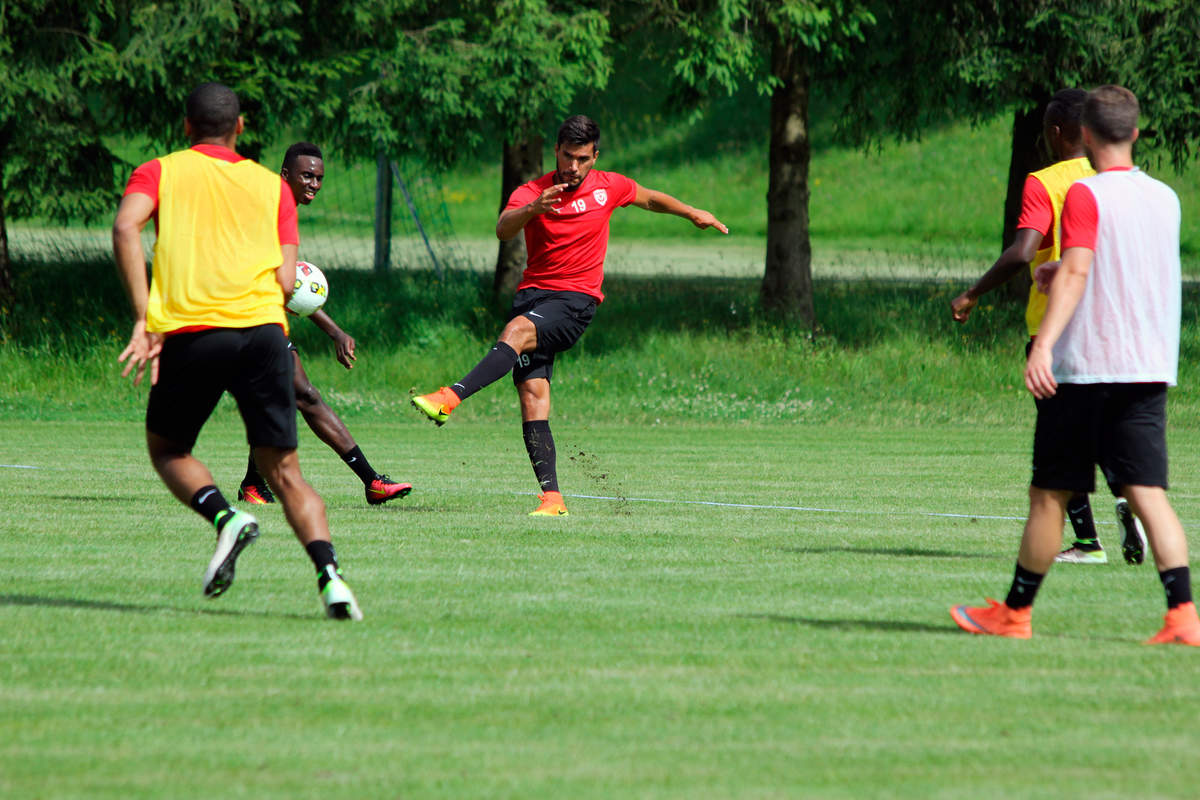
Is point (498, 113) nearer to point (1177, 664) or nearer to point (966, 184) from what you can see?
point (1177, 664)

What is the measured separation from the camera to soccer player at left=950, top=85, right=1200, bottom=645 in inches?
215

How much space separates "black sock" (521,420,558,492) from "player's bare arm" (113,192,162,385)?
390 cm

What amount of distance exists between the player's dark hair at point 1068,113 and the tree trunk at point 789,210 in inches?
599

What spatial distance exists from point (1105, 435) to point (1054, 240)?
1956mm

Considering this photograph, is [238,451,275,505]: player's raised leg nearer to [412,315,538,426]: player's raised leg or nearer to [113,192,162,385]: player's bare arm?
[412,315,538,426]: player's raised leg

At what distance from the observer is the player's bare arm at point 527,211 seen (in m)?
8.66

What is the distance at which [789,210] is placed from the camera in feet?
74.8

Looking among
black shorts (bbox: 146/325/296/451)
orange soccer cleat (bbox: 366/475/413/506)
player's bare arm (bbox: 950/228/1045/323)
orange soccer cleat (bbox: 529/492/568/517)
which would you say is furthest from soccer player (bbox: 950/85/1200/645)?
orange soccer cleat (bbox: 366/475/413/506)

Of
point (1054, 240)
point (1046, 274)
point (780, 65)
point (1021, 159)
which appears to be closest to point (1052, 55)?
point (1021, 159)

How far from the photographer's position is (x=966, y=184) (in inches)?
1905

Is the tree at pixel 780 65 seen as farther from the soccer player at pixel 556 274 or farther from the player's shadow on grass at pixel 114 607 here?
the player's shadow on grass at pixel 114 607

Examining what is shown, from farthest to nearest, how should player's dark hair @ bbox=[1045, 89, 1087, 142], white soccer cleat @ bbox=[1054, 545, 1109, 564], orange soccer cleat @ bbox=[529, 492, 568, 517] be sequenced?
orange soccer cleat @ bbox=[529, 492, 568, 517], white soccer cleat @ bbox=[1054, 545, 1109, 564], player's dark hair @ bbox=[1045, 89, 1087, 142]

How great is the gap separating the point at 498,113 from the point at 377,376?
13.3 feet

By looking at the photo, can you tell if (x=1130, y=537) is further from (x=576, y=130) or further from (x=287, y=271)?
(x=287, y=271)
